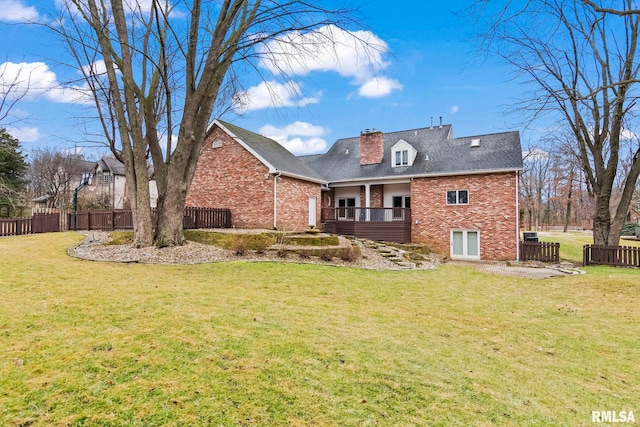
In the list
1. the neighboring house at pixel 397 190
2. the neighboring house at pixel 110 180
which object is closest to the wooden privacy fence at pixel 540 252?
the neighboring house at pixel 397 190

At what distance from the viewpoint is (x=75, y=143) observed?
13234mm

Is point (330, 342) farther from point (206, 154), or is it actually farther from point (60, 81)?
point (206, 154)

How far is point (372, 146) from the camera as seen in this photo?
2259cm

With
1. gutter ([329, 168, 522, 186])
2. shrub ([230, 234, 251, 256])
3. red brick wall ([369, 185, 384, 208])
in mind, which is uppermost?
gutter ([329, 168, 522, 186])

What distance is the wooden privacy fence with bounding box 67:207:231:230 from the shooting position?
16.5 m

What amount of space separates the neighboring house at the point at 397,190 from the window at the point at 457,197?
5 centimetres

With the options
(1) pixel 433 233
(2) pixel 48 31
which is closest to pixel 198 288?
(2) pixel 48 31

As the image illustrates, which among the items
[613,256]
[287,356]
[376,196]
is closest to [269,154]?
A: [376,196]

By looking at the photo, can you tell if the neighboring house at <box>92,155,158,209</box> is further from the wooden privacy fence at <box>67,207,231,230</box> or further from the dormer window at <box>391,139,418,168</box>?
the dormer window at <box>391,139,418,168</box>

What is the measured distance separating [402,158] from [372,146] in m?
2.37

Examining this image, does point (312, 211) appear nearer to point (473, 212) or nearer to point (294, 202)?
point (294, 202)

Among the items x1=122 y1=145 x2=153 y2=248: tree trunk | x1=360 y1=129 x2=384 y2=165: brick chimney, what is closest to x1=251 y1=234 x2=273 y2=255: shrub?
x1=122 y1=145 x2=153 y2=248: tree trunk

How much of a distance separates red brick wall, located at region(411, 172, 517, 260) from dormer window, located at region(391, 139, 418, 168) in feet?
6.48

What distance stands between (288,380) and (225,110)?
624 inches
